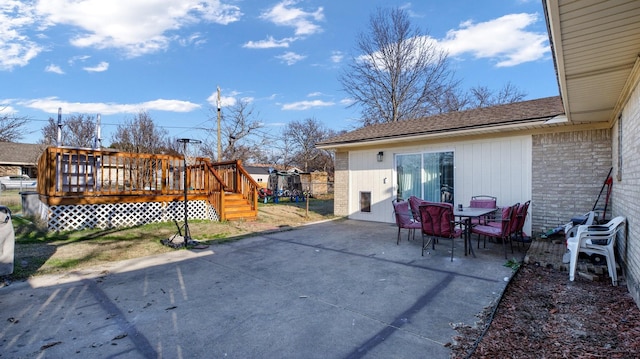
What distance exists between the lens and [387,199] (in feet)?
30.5

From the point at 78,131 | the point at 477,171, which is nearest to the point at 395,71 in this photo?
the point at 477,171

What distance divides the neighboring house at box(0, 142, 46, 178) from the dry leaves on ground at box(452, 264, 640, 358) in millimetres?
37557

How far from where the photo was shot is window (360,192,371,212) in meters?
9.82

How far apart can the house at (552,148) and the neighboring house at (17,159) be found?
33.7 m

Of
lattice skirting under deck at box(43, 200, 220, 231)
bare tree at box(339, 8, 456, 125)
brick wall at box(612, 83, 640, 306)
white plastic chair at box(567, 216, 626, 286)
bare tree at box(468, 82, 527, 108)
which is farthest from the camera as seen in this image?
bare tree at box(468, 82, 527, 108)

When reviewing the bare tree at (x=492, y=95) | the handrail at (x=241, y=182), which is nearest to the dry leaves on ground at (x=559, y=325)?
the handrail at (x=241, y=182)

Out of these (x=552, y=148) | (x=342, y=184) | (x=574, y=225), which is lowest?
(x=574, y=225)

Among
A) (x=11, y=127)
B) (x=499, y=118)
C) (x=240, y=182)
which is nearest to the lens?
(x=499, y=118)

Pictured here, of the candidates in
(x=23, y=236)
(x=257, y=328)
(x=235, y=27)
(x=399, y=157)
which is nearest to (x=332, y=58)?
(x=235, y=27)


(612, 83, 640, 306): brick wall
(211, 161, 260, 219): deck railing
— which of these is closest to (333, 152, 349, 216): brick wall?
(211, 161, 260, 219): deck railing

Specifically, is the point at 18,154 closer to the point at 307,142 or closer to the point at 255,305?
the point at 307,142

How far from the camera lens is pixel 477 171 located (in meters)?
7.51

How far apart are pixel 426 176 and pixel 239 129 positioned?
62.4 ft

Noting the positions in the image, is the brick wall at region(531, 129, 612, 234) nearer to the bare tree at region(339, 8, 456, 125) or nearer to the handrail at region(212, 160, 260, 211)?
the handrail at region(212, 160, 260, 211)
